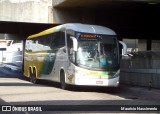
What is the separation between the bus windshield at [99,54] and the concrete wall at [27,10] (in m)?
11.4

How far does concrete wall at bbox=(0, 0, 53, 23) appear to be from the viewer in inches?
1261

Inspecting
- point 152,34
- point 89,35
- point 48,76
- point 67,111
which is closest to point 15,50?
→ point 152,34

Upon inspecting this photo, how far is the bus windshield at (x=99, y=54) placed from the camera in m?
21.1

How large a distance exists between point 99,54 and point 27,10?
12269mm

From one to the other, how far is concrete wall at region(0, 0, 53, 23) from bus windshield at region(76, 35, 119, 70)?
11.4m

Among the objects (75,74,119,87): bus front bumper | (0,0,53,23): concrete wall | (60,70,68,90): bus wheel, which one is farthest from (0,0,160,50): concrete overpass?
(75,74,119,87): bus front bumper

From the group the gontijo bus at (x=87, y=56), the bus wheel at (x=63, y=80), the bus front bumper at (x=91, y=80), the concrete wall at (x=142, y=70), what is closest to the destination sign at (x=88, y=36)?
the gontijo bus at (x=87, y=56)

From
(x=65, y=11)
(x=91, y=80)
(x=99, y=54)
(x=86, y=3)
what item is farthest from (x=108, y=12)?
(x=91, y=80)

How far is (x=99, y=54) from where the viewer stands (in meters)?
21.2

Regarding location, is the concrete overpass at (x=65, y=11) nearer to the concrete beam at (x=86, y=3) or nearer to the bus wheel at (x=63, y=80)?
the concrete beam at (x=86, y=3)

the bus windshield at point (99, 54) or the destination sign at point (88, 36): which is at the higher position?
the destination sign at point (88, 36)

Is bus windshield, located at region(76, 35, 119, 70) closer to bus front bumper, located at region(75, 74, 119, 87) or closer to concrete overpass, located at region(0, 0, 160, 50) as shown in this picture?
bus front bumper, located at region(75, 74, 119, 87)

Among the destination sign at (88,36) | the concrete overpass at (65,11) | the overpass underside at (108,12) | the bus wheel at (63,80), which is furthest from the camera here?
the concrete overpass at (65,11)

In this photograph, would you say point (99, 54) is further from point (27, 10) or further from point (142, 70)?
point (27, 10)
